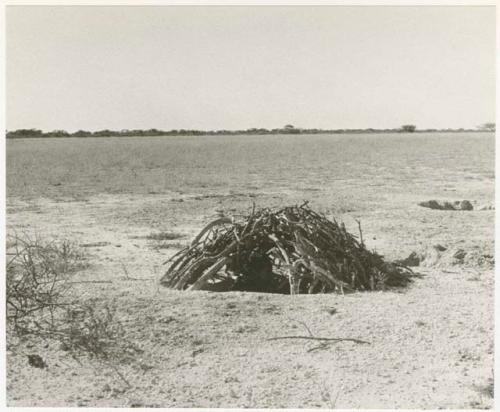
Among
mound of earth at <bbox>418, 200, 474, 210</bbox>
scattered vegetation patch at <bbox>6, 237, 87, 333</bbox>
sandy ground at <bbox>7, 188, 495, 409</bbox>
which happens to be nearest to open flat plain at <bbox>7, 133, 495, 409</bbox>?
sandy ground at <bbox>7, 188, 495, 409</bbox>

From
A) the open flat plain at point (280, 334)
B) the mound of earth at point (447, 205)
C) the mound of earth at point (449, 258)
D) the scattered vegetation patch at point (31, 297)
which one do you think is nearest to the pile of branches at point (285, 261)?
the open flat plain at point (280, 334)

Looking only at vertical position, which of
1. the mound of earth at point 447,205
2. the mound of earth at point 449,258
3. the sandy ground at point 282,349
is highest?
the mound of earth at point 447,205

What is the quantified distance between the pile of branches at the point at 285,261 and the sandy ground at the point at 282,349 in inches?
10.0

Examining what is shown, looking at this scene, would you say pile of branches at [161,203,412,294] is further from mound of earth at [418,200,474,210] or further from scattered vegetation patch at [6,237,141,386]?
mound of earth at [418,200,474,210]

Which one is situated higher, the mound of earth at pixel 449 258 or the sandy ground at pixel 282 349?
the mound of earth at pixel 449 258

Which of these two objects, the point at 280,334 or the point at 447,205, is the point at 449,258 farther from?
the point at 447,205

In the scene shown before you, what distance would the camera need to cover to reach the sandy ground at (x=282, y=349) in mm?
4148

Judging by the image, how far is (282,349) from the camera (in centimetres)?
469

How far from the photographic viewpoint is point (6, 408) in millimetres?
4176

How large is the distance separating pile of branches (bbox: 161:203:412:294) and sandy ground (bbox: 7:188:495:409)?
0.83 feet

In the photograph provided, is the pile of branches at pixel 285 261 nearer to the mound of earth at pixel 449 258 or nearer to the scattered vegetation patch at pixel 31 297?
the mound of earth at pixel 449 258

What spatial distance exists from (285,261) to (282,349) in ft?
4.40

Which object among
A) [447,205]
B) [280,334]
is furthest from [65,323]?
[447,205]

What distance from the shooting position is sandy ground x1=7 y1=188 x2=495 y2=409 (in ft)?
13.6
